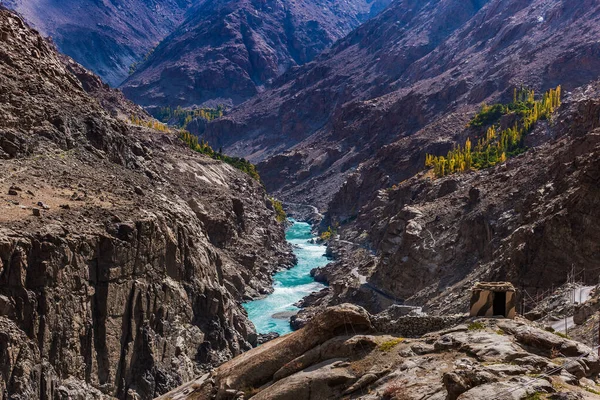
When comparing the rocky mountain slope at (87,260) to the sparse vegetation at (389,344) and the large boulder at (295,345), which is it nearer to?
the large boulder at (295,345)

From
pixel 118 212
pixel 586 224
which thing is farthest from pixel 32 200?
pixel 586 224

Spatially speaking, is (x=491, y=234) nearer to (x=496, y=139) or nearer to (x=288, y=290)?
(x=288, y=290)

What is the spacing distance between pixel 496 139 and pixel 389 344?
92050 millimetres

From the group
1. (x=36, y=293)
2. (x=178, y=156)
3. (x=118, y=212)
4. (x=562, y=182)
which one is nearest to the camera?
(x=36, y=293)

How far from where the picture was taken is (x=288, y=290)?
262 ft

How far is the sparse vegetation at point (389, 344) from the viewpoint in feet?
56.2

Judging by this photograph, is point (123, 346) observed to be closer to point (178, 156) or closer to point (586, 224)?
point (586, 224)

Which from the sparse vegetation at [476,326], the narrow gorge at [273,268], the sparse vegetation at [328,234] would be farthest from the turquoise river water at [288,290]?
the sparse vegetation at [476,326]

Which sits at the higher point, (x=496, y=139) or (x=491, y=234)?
(x=496, y=139)

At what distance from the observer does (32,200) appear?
40562 millimetres

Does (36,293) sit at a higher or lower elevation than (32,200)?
lower

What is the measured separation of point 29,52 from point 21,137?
37.3 ft

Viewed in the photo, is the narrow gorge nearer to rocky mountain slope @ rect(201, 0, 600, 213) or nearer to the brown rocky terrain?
the brown rocky terrain

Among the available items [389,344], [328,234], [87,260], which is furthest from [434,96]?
[389,344]
